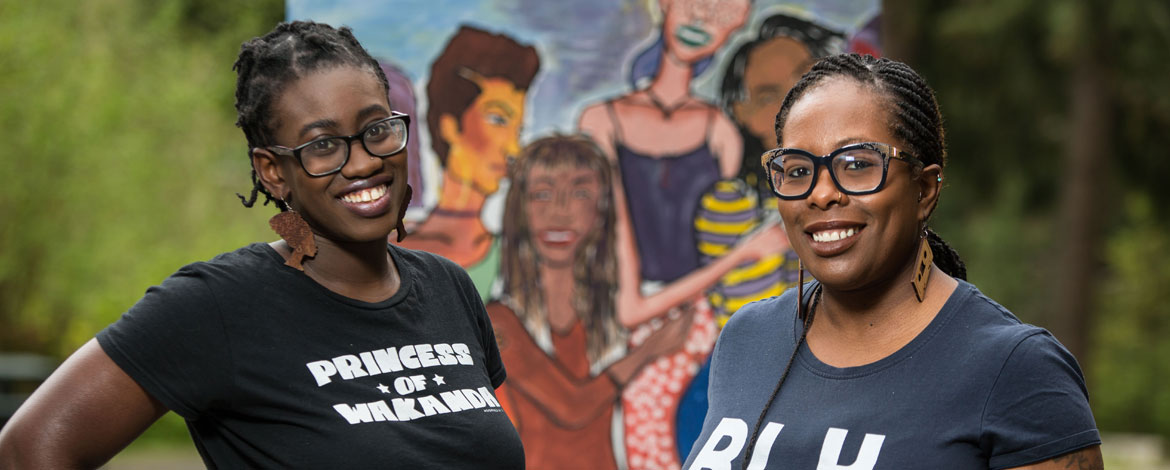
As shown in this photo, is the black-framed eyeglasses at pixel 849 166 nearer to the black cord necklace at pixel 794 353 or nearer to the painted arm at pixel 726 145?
the black cord necklace at pixel 794 353

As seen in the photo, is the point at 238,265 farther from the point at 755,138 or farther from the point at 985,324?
the point at 755,138

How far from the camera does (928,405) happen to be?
203 centimetres

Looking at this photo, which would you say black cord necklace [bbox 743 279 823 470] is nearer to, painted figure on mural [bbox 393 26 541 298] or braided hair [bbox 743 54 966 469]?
braided hair [bbox 743 54 966 469]

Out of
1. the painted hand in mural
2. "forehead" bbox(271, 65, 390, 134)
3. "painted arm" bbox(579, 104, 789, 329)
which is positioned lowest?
the painted hand in mural

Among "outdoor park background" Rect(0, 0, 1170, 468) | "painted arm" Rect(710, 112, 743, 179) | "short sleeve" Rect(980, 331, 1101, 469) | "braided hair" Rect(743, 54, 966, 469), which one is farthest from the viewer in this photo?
"outdoor park background" Rect(0, 0, 1170, 468)

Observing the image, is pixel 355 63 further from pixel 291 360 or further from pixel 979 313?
pixel 979 313

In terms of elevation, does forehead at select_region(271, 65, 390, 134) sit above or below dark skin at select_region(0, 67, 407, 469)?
above

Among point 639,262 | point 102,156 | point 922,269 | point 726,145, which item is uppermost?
point 726,145

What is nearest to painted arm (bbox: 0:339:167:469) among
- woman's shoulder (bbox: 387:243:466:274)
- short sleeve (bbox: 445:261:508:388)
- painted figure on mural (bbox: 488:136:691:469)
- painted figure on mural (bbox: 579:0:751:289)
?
woman's shoulder (bbox: 387:243:466:274)

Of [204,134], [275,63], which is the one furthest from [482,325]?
[204,134]

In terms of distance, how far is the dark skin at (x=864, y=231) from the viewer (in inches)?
85.4

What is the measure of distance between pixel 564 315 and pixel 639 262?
1.22ft

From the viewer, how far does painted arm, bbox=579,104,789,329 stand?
4598 mm

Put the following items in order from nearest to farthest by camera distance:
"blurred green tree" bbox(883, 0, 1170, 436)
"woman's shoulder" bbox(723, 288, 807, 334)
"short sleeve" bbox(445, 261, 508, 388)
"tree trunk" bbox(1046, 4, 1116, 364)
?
"woman's shoulder" bbox(723, 288, 807, 334) → "short sleeve" bbox(445, 261, 508, 388) → "blurred green tree" bbox(883, 0, 1170, 436) → "tree trunk" bbox(1046, 4, 1116, 364)
